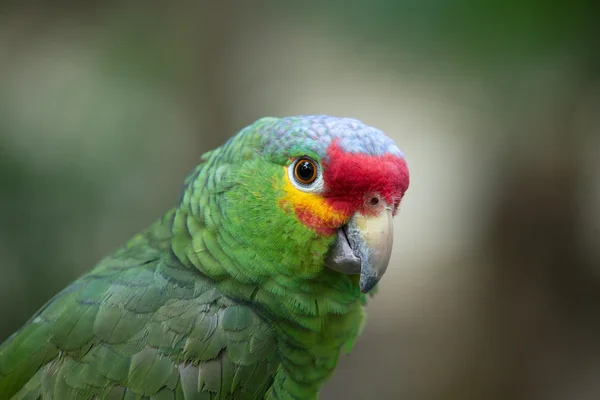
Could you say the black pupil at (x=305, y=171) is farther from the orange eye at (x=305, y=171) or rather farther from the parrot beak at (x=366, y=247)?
the parrot beak at (x=366, y=247)

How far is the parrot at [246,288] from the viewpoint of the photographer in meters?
0.89

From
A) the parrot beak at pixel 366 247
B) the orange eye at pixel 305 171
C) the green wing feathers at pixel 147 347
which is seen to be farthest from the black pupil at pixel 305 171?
the green wing feathers at pixel 147 347

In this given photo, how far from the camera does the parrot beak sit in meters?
0.87

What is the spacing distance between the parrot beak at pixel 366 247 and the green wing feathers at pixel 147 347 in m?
0.23

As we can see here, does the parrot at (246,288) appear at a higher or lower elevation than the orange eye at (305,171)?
lower

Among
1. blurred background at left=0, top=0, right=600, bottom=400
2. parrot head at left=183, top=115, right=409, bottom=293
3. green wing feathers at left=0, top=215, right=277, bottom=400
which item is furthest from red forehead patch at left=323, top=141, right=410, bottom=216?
blurred background at left=0, top=0, right=600, bottom=400

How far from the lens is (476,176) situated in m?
2.28

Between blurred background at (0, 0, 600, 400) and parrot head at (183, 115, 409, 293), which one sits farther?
blurred background at (0, 0, 600, 400)


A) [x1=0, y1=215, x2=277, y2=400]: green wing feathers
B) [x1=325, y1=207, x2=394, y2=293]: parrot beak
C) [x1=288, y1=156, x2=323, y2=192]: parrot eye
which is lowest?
[x1=0, y1=215, x2=277, y2=400]: green wing feathers

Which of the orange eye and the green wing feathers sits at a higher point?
the orange eye

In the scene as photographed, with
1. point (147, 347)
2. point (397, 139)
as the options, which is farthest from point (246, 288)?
point (397, 139)

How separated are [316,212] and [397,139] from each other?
1574 millimetres

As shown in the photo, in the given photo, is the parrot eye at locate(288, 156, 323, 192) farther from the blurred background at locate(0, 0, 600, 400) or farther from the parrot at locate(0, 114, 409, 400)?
the blurred background at locate(0, 0, 600, 400)

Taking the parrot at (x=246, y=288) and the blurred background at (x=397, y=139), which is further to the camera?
the blurred background at (x=397, y=139)
